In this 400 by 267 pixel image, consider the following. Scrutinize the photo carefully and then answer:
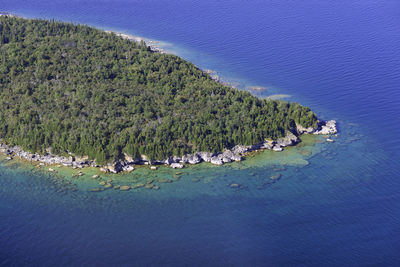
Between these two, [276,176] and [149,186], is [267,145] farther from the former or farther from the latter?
[149,186]

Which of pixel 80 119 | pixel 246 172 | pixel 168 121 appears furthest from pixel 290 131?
pixel 80 119

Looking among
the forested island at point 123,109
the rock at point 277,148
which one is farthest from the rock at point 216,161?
the rock at point 277,148

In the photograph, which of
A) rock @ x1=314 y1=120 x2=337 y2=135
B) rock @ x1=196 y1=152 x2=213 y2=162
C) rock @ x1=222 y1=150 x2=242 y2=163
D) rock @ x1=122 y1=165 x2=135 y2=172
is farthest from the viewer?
rock @ x1=314 y1=120 x2=337 y2=135

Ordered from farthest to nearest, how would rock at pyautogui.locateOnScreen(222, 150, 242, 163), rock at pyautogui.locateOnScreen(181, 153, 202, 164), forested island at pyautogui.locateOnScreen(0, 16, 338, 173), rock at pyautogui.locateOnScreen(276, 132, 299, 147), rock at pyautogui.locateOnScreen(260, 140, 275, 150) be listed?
1. rock at pyautogui.locateOnScreen(276, 132, 299, 147)
2. rock at pyautogui.locateOnScreen(260, 140, 275, 150)
3. rock at pyautogui.locateOnScreen(222, 150, 242, 163)
4. forested island at pyautogui.locateOnScreen(0, 16, 338, 173)
5. rock at pyautogui.locateOnScreen(181, 153, 202, 164)

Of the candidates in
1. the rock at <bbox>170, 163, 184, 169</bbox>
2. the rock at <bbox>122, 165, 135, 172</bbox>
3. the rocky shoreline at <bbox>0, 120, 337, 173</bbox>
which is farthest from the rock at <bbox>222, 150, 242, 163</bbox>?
the rock at <bbox>122, 165, 135, 172</bbox>

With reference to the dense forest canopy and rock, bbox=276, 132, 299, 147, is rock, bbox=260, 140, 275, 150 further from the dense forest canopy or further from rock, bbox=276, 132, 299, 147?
rock, bbox=276, 132, 299, 147

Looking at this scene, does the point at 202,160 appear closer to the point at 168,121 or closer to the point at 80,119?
the point at 168,121

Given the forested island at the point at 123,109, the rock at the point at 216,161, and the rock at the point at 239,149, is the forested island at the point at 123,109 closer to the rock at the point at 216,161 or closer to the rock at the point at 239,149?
the rock at the point at 239,149
